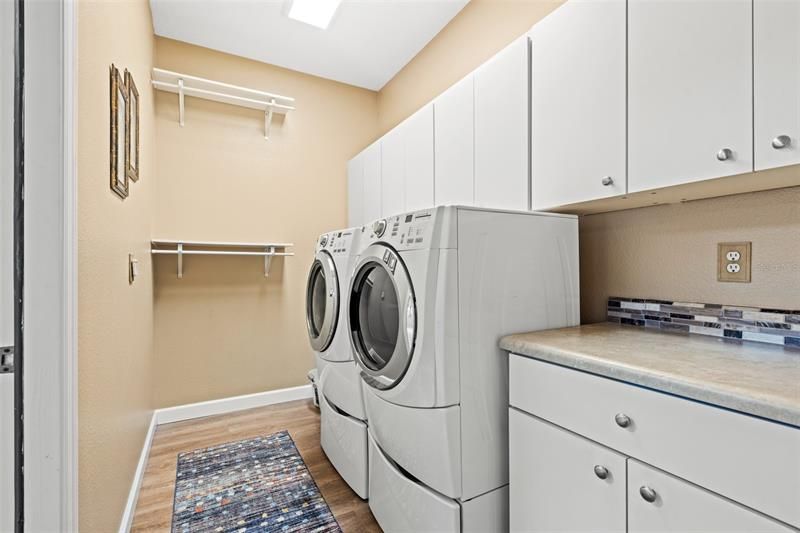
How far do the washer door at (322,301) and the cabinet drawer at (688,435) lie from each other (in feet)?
3.88

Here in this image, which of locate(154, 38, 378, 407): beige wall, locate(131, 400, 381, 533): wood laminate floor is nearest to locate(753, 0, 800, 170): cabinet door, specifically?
locate(131, 400, 381, 533): wood laminate floor

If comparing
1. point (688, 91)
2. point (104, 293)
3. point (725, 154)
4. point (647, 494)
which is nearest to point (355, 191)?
point (104, 293)

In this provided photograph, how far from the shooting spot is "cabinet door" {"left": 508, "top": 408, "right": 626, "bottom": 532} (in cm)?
101

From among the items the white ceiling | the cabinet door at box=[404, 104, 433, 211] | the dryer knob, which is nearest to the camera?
the dryer knob

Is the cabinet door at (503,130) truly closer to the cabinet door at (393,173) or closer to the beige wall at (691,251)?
the beige wall at (691,251)

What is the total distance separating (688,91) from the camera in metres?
1.14

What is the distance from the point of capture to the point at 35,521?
85cm

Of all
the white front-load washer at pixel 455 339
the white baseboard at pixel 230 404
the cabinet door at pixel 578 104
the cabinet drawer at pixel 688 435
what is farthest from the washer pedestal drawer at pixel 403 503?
the white baseboard at pixel 230 404

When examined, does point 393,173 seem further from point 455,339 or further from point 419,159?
point 455,339

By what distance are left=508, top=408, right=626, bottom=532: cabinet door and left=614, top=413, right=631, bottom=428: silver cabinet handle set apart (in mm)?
87

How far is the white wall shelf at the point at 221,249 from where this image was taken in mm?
2719

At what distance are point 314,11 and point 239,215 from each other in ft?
5.04

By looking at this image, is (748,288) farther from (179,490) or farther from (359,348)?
(179,490)

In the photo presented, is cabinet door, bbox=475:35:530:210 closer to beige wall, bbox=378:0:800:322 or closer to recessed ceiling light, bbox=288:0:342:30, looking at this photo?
beige wall, bbox=378:0:800:322
